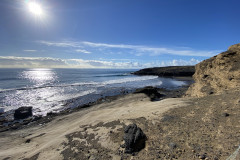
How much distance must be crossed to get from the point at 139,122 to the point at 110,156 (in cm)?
321

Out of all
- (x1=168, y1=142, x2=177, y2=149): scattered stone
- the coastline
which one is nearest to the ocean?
the coastline

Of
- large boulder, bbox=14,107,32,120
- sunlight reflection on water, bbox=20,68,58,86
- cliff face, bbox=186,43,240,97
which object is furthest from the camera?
sunlight reflection on water, bbox=20,68,58,86

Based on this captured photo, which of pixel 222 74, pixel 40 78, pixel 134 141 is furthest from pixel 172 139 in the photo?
pixel 40 78

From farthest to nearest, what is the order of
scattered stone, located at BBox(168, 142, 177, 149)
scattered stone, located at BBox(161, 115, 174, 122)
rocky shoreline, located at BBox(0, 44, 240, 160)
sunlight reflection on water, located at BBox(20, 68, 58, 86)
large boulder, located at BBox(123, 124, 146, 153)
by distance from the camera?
1. sunlight reflection on water, located at BBox(20, 68, 58, 86)
2. scattered stone, located at BBox(161, 115, 174, 122)
3. large boulder, located at BBox(123, 124, 146, 153)
4. scattered stone, located at BBox(168, 142, 177, 149)
5. rocky shoreline, located at BBox(0, 44, 240, 160)

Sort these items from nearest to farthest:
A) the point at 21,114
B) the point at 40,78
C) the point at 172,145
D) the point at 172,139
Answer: the point at 172,145 → the point at 172,139 → the point at 21,114 → the point at 40,78

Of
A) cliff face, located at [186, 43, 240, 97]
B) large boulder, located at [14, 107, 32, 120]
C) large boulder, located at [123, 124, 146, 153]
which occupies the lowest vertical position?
large boulder, located at [14, 107, 32, 120]

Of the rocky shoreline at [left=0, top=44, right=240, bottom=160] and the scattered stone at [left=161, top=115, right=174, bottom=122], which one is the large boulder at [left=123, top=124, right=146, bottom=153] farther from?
the scattered stone at [left=161, top=115, right=174, bottom=122]

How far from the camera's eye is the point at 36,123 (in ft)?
46.8

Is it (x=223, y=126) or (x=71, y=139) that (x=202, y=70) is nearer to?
(x=223, y=126)

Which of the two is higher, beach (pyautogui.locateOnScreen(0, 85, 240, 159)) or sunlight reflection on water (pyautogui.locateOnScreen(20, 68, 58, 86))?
beach (pyautogui.locateOnScreen(0, 85, 240, 159))

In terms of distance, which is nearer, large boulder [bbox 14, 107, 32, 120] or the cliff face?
the cliff face

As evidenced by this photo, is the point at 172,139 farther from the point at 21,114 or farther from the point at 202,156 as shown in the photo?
the point at 21,114

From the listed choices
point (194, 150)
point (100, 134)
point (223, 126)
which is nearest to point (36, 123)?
point (100, 134)

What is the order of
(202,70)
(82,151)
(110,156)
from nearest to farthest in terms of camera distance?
1. (110,156)
2. (82,151)
3. (202,70)
